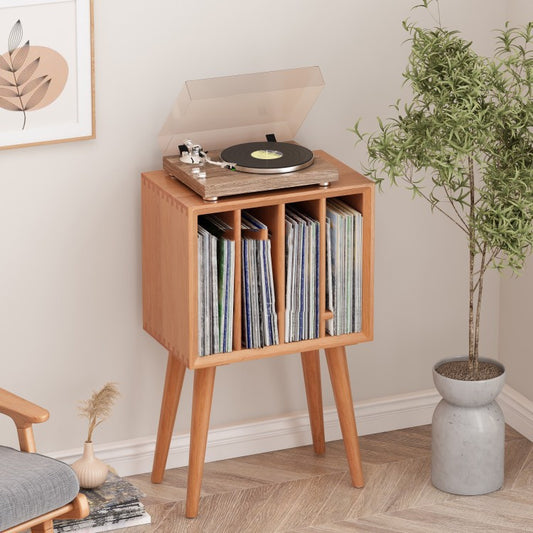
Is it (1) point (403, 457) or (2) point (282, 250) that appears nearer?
(2) point (282, 250)

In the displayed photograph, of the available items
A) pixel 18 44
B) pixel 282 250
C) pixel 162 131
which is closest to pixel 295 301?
pixel 282 250

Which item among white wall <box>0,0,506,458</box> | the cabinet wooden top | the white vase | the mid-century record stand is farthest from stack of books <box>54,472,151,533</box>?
the cabinet wooden top

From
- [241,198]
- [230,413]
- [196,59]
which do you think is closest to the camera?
[241,198]

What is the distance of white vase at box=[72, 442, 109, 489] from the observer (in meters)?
3.38

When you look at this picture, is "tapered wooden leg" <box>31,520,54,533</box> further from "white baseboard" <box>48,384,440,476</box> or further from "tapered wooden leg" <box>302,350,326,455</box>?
"tapered wooden leg" <box>302,350,326,455</box>

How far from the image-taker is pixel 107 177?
11.3 feet

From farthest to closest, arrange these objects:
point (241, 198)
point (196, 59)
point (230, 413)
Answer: point (230, 413) → point (196, 59) → point (241, 198)

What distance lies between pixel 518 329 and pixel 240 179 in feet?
4.07

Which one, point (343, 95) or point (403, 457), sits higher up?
point (343, 95)

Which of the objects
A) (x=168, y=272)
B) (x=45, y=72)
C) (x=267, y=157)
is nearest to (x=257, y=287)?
(x=168, y=272)

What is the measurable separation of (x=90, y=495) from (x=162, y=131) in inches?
40.5

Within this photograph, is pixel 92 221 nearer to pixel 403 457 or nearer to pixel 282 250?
pixel 282 250

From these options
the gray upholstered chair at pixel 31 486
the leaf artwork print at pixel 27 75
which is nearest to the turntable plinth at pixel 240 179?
the leaf artwork print at pixel 27 75

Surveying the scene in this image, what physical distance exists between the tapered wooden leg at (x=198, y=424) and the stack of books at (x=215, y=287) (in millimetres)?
101
